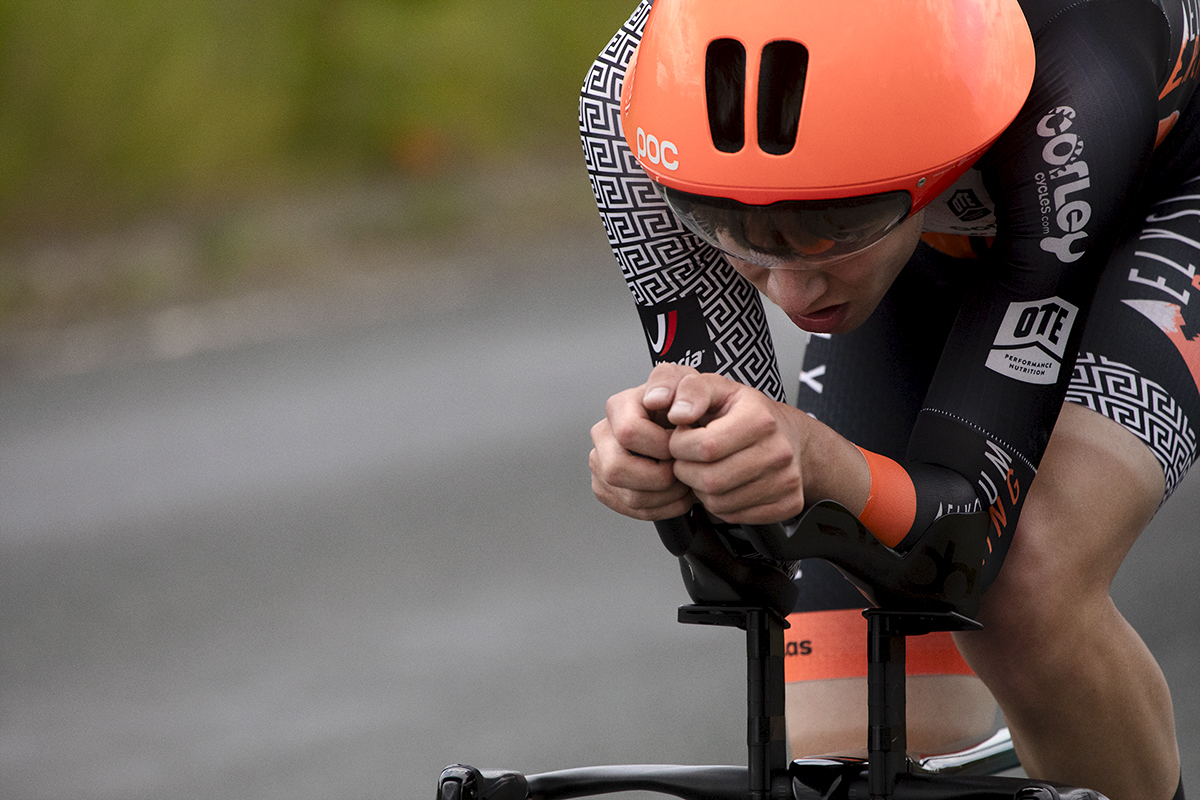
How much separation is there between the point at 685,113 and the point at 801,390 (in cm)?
117

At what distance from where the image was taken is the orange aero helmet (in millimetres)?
1690

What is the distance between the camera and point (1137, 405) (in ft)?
7.10

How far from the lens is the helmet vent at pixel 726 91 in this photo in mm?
1720

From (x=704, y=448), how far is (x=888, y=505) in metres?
0.33

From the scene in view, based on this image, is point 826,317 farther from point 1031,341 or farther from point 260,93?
point 260,93

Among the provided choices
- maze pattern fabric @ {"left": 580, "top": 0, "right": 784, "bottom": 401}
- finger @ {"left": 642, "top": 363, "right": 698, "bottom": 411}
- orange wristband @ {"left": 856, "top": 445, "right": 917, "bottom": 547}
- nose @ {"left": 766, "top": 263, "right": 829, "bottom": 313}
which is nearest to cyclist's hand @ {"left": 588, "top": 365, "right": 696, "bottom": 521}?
finger @ {"left": 642, "top": 363, "right": 698, "bottom": 411}

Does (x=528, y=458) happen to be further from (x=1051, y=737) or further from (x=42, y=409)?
(x=1051, y=737)

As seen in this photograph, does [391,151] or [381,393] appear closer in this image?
[381,393]

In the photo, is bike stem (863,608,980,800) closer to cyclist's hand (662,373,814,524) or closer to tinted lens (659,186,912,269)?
cyclist's hand (662,373,814,524)

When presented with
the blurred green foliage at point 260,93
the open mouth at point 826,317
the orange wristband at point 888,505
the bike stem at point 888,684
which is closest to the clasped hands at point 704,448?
the orange wristband at point 888,505

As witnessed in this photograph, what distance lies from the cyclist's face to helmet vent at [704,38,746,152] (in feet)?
0.63

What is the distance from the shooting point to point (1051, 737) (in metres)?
2.04

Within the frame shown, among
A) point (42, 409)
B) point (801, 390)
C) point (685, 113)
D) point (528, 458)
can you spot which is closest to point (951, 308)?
point (801, 390)

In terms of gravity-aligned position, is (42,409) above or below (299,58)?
below
